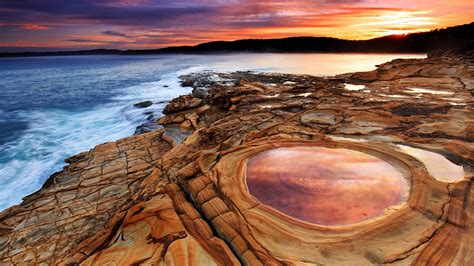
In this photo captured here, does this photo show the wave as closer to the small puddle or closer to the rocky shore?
the rocky shore

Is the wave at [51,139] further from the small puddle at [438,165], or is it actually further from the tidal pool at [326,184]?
the small puddle at [438,165]

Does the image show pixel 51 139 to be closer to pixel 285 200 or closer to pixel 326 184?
pixel 285 200

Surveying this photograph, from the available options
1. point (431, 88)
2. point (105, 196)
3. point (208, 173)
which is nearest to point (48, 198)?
point (105, 196)

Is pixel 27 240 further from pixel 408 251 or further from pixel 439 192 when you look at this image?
pixel 439 192

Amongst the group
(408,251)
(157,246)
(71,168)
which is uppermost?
(408,251)

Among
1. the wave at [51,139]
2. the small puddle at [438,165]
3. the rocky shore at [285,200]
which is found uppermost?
the small puddle at [438,165]

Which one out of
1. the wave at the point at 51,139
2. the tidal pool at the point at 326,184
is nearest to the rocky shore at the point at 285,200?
the tidal pool at the point at 326,184

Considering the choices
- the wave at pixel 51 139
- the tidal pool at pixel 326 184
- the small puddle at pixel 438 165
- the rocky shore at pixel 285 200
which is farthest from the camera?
the wave at pixel 51 139
